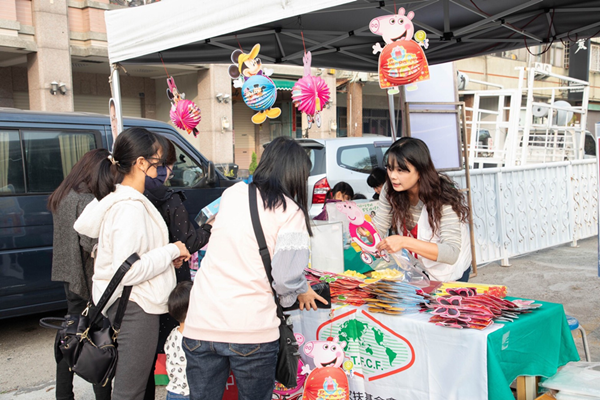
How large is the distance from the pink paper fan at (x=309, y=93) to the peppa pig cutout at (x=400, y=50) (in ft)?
2.54

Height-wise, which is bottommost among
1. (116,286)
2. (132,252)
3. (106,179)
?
(116,286)

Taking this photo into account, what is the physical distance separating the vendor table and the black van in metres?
3.12

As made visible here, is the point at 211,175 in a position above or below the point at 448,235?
above

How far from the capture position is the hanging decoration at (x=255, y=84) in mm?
4047

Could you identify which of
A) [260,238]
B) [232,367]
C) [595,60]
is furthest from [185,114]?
[595,60]

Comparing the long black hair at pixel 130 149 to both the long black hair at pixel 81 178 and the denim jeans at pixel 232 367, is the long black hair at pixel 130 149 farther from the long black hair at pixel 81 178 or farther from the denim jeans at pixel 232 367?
the denim jeans at pixel 232 367

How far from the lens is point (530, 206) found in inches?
301

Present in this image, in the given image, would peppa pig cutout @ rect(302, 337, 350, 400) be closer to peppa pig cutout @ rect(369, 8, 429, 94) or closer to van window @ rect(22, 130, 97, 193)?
peppa pig cutout @ rect(369, 8, 429, 94)

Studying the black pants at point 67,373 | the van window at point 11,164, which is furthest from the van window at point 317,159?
the black pants at point 67,373

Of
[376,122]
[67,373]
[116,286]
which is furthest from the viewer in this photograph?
[376,122]

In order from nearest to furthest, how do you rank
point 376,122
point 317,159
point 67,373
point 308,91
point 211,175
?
point 67,373 < point 308,91 < point 211,175 < point 317,159 < point 376,122

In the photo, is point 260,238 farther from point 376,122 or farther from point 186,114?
point 376,122

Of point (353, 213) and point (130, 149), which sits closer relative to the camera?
point (130, 149)

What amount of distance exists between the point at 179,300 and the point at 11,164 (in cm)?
309
